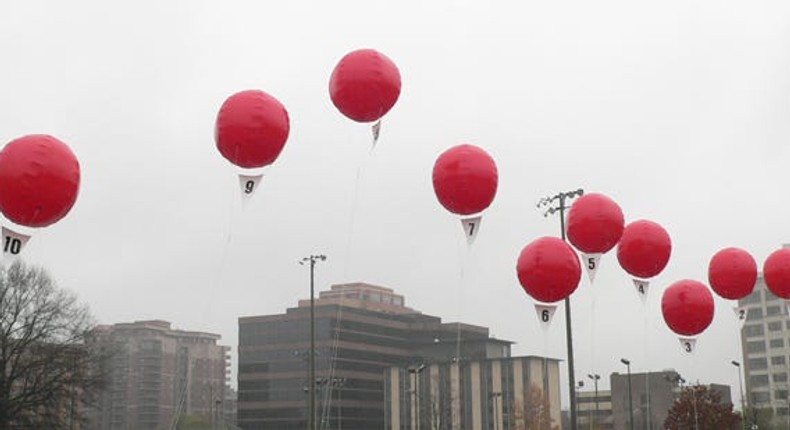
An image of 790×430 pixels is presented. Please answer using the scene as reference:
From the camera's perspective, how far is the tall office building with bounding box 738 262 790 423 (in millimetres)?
101688

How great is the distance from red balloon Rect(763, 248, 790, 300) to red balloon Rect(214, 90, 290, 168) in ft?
31.8

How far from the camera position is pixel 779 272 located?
1694 cm

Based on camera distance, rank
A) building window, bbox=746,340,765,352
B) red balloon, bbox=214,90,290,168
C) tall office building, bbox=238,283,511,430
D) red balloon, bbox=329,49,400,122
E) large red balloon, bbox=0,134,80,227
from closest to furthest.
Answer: large red balloon, bbox=0,134,80,227 < red balloon, bbox=214,90,290,168 < red balloon, bbox=329,49,400,122 < tall office building, bbox=238,283,511,430 < building window, bbox=746,340,765,352

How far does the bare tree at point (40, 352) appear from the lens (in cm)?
3778

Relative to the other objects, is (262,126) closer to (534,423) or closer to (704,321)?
(704,321)

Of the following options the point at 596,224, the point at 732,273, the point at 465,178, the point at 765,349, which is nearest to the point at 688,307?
the point at 732,273

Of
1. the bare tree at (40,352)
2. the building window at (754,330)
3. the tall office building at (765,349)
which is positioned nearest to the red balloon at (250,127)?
the bare tree at (40,352)

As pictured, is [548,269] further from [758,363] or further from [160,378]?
[160,378]

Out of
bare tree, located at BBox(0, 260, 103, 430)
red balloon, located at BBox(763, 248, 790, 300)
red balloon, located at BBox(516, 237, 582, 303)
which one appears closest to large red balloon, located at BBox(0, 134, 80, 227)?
red balloon, located at BBox(516, 237, 582, 303)

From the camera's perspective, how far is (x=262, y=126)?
1195cm

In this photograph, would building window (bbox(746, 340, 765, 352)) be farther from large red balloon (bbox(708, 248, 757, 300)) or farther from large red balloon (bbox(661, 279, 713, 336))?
large red balloon (bbox(661, 279, 713, 336))

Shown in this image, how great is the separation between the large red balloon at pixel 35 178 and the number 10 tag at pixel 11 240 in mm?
494

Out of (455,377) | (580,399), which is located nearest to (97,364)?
(455,377)

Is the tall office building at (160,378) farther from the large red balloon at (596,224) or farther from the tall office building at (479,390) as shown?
the large red balloon at (596,224)
